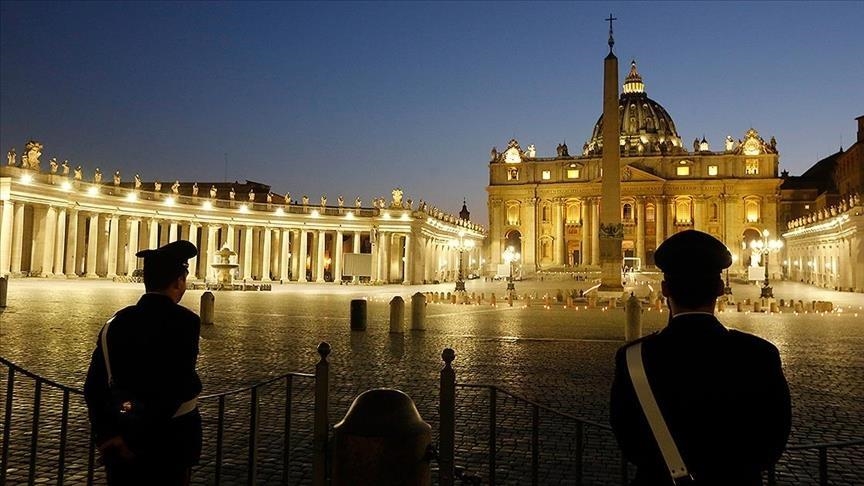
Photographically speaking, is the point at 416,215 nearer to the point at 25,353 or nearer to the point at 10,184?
the point at 10,184

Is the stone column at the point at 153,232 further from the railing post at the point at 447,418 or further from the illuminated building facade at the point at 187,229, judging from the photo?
the railing post at the point at 447,418

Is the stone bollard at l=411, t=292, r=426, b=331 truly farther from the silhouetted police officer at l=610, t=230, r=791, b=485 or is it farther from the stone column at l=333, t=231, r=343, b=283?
the stone column at l=333, t=231, r=343, b=283

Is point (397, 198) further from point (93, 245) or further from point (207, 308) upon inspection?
point (207, 308)

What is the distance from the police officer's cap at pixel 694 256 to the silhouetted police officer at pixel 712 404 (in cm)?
26

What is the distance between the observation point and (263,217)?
73000 millimetres

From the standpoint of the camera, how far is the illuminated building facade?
52406 mm

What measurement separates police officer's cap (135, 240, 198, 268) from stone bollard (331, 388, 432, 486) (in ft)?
5.21

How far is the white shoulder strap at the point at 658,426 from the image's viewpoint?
8.81 feet

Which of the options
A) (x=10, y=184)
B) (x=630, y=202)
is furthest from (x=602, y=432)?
(x=630, y=202)

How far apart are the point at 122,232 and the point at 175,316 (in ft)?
210

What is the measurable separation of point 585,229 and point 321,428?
104 m

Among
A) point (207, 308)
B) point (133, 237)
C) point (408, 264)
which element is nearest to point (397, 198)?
point (408, 264)

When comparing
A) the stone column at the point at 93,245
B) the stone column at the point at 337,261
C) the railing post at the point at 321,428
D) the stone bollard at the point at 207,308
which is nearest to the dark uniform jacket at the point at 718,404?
the railing post at the point at 321,428

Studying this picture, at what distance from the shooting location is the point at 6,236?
158 feet
